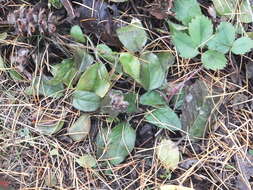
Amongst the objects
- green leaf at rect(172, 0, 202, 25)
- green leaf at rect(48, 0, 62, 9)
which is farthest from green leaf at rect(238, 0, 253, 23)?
green leaf at rect(48, 0, 62, 9)

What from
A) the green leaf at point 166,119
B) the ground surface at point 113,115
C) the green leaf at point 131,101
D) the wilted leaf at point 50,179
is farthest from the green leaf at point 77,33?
the wilted leaf at point 50,179

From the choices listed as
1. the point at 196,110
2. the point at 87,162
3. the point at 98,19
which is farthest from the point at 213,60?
the point at 87,162

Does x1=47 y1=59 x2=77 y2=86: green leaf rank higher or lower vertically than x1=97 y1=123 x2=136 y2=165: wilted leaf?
higher

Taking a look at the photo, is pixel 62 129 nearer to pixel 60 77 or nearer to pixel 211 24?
pixel 60 77

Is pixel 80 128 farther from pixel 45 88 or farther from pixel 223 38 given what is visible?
pixel 223 38

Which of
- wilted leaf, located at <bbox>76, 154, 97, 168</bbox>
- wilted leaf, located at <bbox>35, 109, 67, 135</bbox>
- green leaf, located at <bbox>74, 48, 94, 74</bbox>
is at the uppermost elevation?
green leaf, located at <bbox>74, 48, 94, 74</bbox>

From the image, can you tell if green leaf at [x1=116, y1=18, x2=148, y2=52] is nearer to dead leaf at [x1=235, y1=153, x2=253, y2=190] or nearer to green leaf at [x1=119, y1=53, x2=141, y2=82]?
green leaf at [x1=119, y1=53, x2=141, y2=82]
